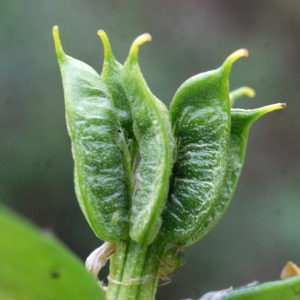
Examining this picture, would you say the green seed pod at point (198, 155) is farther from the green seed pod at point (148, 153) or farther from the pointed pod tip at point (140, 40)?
the pointed pod tip at point (140, 40)

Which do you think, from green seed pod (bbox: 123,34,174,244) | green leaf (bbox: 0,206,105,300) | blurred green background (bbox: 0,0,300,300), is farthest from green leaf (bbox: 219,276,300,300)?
blurred green background (bbox: 0,0,300,300)

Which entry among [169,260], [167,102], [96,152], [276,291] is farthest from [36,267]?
[167,102]

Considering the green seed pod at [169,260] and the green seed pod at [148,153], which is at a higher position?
the green seed pod at [148,153]

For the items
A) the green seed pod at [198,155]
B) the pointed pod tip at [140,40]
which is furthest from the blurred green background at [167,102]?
the pointed pod tip at [140,40]

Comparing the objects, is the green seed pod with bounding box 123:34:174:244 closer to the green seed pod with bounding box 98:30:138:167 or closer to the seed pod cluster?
the seed pod cluster

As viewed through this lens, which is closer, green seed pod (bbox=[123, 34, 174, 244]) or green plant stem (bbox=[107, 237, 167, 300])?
green seed pod (bbox=[123, 34, 174, 244])

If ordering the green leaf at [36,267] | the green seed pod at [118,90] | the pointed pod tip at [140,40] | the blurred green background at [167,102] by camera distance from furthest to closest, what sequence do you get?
1. the blurred green background at [167,102]
2. the green seed pod at [118,90]
3. the pointed pod tip at [140,40]
4. the green leaf at [36,267]

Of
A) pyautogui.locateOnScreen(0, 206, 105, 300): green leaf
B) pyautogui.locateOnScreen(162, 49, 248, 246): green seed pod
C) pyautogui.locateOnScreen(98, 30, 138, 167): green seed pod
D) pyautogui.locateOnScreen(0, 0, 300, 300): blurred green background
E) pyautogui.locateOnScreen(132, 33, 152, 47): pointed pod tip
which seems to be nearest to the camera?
pyautogui.locateOnScreen(0, 206, 105, 300): green leaf
